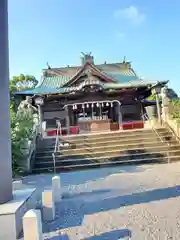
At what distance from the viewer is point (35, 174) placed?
29.1 feet

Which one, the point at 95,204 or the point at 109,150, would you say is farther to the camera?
the point at 109,150

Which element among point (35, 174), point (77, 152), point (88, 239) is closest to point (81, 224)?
point (88, 239)

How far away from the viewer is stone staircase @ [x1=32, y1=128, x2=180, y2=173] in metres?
9.33

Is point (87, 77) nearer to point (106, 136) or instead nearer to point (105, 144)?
point (106, 136)

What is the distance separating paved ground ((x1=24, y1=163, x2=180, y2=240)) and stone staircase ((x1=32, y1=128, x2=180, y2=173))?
253 cm

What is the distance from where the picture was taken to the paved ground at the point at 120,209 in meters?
3.16

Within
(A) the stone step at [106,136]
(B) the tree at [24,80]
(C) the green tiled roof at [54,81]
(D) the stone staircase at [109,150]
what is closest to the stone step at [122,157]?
(D) the stone staircase at [109,150]

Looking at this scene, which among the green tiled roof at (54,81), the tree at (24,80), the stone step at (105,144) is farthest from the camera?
the tree at (24,80)

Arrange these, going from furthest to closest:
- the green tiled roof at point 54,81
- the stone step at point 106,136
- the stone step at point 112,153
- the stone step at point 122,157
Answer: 1. the green tiled roof at point 54,81
2. the stone step at point 106,136
3. the stone step at point 112,153
4. the stone step at point 122,157

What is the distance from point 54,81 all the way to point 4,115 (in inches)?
681

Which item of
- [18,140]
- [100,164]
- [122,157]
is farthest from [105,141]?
[18,140]

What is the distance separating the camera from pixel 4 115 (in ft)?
11.6

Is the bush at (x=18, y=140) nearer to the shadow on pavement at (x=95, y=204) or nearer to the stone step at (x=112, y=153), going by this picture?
the stone step at (x=112, y=153)

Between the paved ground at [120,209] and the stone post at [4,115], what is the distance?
0.78 meters
